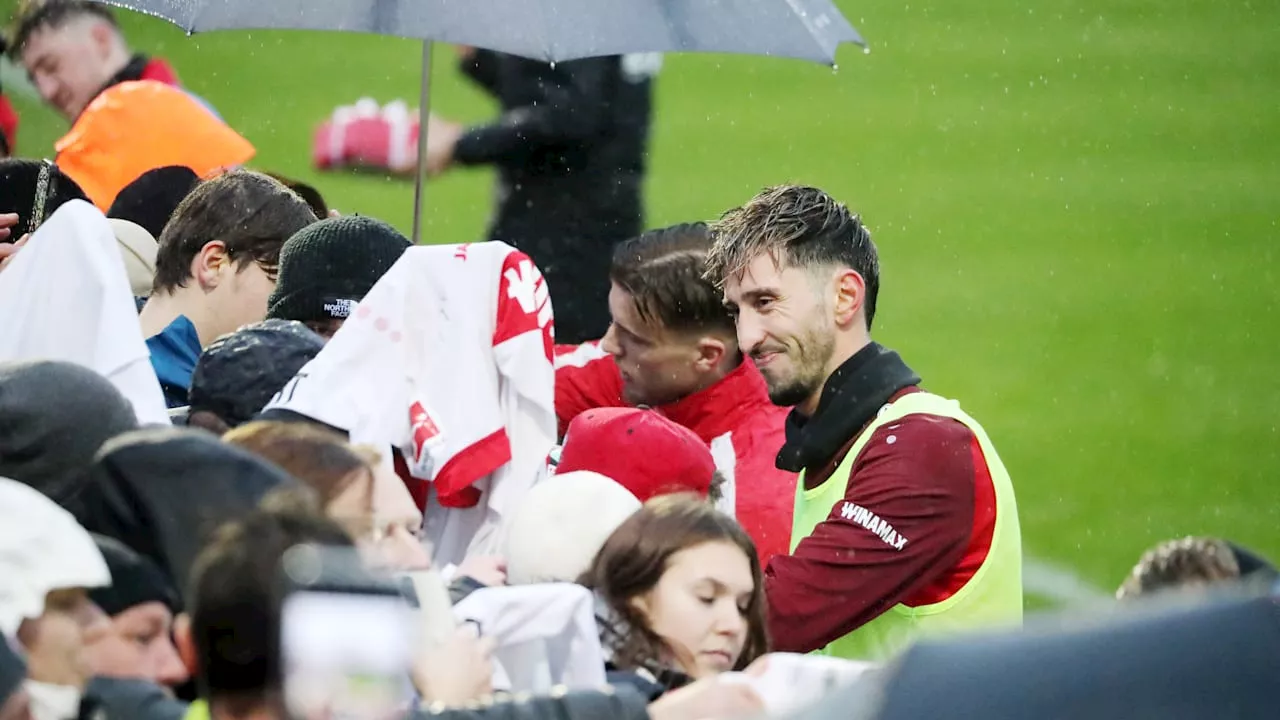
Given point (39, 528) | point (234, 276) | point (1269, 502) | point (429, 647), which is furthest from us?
point (1269, 502)

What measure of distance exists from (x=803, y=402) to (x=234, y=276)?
1.21 meters

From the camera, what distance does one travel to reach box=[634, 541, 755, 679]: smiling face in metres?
2.98

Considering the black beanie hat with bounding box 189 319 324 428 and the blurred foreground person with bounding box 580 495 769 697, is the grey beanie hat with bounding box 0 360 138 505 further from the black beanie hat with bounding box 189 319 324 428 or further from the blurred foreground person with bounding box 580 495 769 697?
the blurred foreground person with bounding box 580 495 769 697

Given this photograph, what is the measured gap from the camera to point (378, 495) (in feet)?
9.45

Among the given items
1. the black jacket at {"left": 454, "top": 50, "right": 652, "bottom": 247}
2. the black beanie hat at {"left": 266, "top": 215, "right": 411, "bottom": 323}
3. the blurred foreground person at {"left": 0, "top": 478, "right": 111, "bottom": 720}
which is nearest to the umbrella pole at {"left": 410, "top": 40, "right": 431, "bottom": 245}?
the black jacket at {"left": 454, "top": 50, "right": 652, "bottom": 247}

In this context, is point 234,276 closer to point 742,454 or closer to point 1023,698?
point 742,454

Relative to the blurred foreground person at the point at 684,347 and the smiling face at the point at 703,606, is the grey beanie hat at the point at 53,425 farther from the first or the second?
the blurred foreground person at the point at 684,347

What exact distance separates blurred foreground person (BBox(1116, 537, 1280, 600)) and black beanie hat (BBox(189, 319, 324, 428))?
1429 millimetres

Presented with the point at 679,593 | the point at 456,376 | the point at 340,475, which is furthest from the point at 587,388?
the point at 340,475

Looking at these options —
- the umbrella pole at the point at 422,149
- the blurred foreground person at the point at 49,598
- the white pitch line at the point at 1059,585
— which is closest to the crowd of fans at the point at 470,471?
the blurred foreground person at the point at 49,598

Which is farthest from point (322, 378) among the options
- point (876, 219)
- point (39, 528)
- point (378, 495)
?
point (876, 219)

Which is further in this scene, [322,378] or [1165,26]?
[1165,26]

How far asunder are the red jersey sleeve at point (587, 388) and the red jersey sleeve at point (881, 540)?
1.32 metres

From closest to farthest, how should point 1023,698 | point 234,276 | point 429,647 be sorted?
1. point 1023,698
2. point 429,647
3. point 234,276
